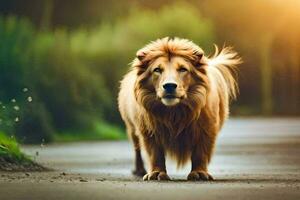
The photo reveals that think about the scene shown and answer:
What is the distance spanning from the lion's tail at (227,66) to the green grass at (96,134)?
11.5 m

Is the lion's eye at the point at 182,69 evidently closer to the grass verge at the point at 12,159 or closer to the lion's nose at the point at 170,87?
the lion's nose at the point at 170,87

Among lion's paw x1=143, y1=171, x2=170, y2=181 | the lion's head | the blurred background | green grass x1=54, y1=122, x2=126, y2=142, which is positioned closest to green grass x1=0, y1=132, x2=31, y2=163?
lion's paw x1=143, y1=171, x2=170, y2=181

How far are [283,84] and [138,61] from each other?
1471 inches

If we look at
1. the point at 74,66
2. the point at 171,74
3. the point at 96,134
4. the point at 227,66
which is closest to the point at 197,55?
the point at 171,74

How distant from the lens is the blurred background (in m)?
27.5

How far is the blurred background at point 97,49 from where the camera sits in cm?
2747

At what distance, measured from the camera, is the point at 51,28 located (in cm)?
3412

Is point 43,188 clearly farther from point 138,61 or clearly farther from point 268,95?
point 268,95

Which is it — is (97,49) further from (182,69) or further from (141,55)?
(182,69)

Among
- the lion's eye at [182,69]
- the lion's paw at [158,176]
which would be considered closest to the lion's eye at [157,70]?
the lion's eye at [182,69]

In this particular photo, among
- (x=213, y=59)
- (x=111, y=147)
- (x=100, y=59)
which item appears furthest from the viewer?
(x=100, y=59)

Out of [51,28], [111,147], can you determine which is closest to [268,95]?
[51,28]

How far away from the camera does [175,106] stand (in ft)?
44.0

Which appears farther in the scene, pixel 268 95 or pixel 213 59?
pixel 268 95
